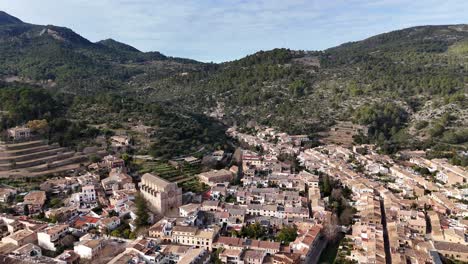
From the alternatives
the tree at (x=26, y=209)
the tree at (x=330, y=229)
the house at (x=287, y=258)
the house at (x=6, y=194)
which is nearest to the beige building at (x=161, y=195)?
the tree at (x=26, y=209)

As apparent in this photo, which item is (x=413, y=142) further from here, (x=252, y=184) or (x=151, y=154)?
(x=151, y=154)

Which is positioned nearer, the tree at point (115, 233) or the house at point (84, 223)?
the tree at point (115, 233)

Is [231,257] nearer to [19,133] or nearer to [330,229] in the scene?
[330,229]

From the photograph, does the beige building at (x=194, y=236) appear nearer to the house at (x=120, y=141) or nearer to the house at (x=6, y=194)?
the house at (x=6, y=194)

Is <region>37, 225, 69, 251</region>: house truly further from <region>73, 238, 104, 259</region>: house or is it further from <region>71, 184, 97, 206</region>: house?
<region>71, 184, 97, 206</region>: house

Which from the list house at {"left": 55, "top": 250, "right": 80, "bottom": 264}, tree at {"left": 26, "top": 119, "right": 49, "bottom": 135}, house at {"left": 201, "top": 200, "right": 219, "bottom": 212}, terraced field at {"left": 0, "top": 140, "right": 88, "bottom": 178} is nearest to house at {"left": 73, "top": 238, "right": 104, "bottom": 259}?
house at {"left": 55, "top": 250, "right": 80, "bottom": 264}

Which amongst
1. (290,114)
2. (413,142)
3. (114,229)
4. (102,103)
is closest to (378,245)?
(114,229)
